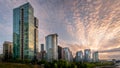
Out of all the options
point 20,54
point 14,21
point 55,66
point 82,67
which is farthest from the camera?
point 14,21

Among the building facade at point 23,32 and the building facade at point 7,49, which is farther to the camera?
the building facade at point 7,49

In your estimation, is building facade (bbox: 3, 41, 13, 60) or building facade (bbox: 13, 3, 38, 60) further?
building facade (bbox: 3, 41, 13, 60)

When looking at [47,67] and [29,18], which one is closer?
[47,67]

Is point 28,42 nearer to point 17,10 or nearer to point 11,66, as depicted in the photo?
point 17,10

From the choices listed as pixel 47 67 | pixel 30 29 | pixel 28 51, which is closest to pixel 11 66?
pixel 47 67

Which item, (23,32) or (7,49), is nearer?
(23,32)

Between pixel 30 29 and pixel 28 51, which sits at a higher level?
pixel 30 29

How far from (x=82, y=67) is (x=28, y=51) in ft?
200

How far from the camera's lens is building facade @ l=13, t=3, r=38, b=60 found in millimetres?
148125

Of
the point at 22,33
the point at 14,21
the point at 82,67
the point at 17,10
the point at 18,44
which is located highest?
the point at 17,10

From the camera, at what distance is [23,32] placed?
15175 centimetres

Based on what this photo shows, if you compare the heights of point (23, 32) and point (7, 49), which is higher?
point (23, 32)

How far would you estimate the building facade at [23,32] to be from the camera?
148 m

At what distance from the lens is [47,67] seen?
91375 mm
